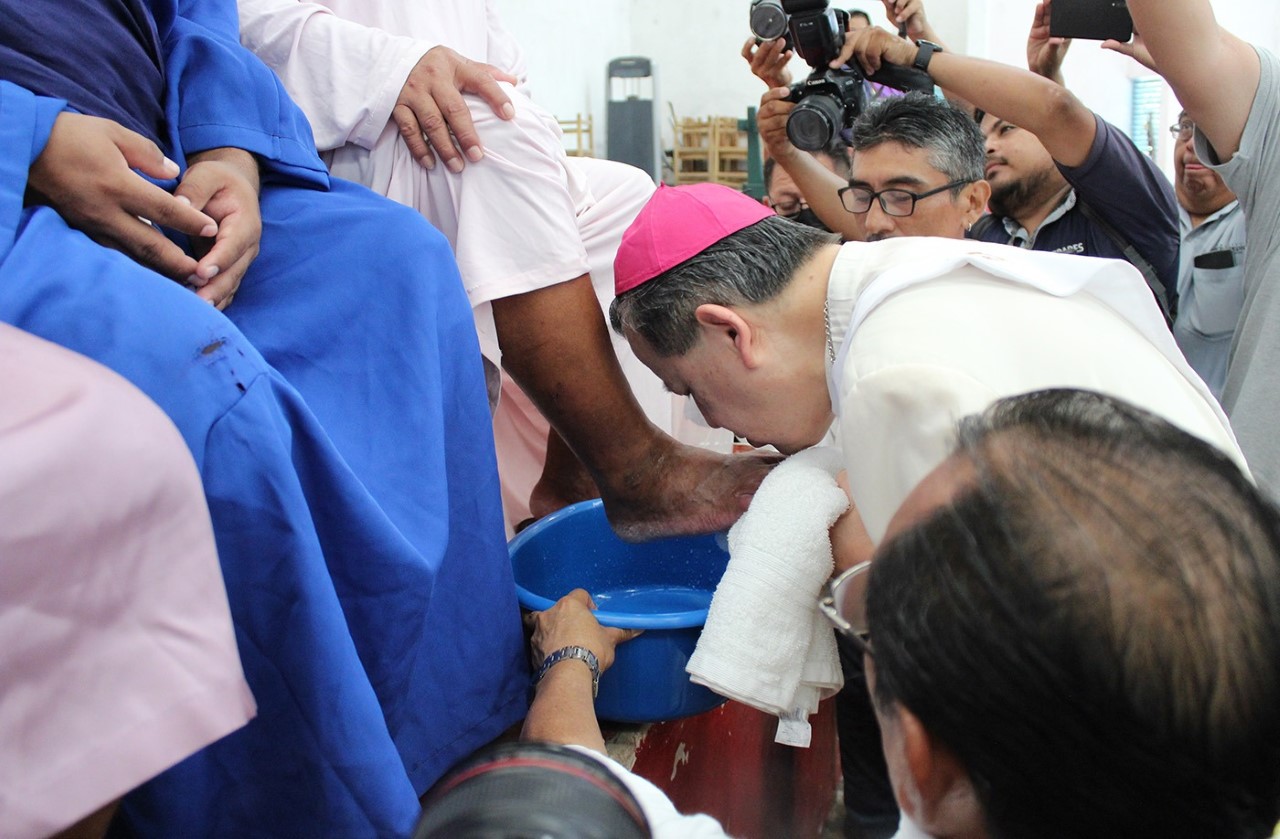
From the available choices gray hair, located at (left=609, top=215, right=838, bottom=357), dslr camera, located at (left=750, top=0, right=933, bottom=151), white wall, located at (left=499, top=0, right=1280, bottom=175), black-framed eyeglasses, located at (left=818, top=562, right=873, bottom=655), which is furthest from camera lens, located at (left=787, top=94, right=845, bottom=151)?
white wall, located at (left=499, top=0, right=1280, bottom=175)

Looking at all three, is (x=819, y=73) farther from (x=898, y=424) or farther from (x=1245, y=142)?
(x=898, y=424)

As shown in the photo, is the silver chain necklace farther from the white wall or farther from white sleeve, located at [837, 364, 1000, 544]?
the white wall

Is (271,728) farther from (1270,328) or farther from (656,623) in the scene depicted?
(1270,328)

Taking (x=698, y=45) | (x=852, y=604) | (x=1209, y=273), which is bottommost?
(x=698, y=45)

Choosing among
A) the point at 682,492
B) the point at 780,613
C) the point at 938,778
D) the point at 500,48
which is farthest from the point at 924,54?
the point at 938,778

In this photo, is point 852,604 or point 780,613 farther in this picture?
point 780,613

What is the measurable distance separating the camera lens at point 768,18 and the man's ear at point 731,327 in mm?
1403

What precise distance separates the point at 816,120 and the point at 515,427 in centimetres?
106

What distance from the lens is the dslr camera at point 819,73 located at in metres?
2.46

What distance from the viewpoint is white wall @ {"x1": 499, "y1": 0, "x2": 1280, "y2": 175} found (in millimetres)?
7491

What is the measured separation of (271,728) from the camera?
944 millimetres

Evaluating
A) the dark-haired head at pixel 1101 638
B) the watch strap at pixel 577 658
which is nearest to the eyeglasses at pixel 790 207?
the watch strap at pixel 577 658

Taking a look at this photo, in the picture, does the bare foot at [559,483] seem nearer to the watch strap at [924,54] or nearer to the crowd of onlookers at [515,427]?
the crowd of onlookers at [515,427]

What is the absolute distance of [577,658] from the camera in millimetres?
1331
